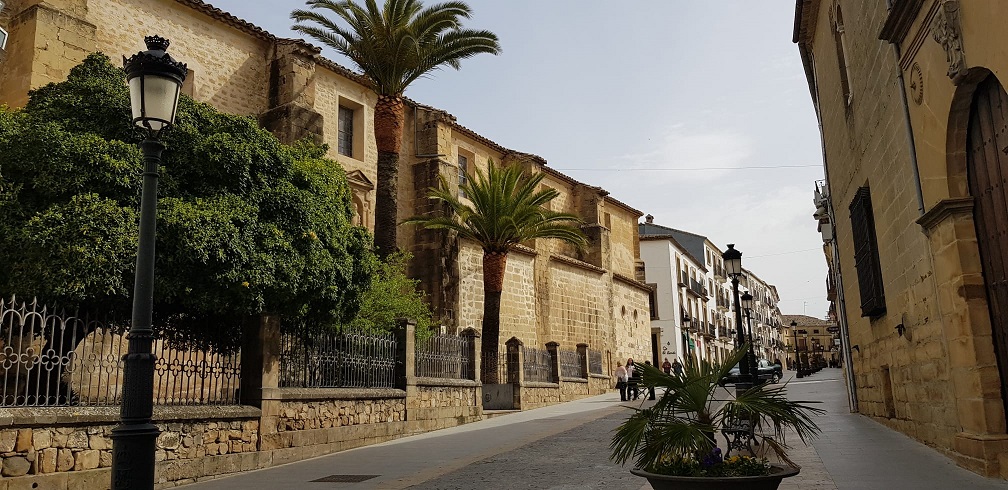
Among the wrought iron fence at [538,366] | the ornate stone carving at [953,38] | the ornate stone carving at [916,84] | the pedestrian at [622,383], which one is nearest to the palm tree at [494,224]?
the wrought iron fence at [538,366]

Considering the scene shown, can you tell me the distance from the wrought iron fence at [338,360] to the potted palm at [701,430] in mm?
8319

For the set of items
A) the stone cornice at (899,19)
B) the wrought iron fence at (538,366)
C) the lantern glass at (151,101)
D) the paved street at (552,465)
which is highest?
the stone cornice at (899,19)

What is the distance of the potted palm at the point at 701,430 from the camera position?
12.8ft

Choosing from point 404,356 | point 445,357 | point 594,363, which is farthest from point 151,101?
point 594,363

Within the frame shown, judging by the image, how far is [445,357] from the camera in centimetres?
1638

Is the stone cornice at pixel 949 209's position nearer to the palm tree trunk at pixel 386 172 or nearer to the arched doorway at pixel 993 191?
the arched doorway at pixel 993 191

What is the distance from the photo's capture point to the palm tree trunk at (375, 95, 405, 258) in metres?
17.8

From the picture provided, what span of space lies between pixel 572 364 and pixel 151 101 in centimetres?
2203

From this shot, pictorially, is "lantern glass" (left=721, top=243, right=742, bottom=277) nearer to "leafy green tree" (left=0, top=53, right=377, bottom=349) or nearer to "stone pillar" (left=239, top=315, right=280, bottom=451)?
"leafy green tree" (left=0, top=53, right=377, bottom=349)

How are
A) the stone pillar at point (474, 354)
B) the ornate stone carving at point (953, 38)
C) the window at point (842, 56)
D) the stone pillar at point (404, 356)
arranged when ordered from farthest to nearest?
the stone pillar at point (474, 354) < the stone pillar at point (404, 356) < the window at point (842, 56) < the ornate stone carving at point (953, 38)

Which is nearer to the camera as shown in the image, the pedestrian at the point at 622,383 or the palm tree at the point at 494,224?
the palm tree at the point at 494,224

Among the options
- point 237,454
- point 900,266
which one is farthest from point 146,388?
point 900,266

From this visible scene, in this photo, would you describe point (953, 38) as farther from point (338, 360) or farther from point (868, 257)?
point (338, 360)

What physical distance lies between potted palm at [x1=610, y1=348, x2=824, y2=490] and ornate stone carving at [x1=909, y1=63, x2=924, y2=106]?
14.2ft
